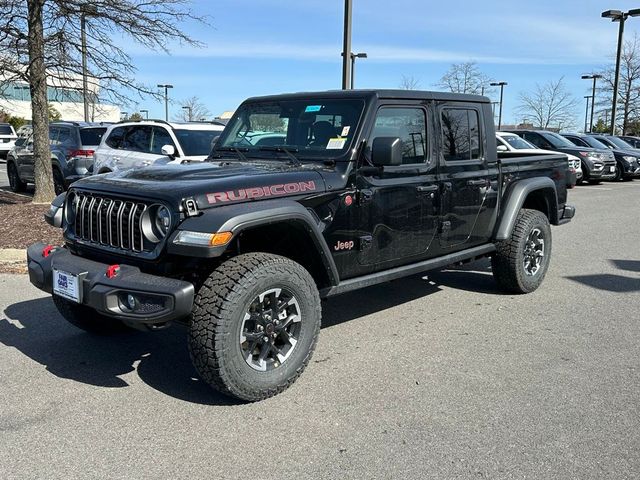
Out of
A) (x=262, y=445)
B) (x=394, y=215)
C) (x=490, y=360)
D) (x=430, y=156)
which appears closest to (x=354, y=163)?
(x=394, y=215)

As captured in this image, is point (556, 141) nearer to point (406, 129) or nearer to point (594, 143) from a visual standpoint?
point (594, 143)

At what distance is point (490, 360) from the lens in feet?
14.5

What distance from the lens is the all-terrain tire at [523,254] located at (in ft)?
19.4

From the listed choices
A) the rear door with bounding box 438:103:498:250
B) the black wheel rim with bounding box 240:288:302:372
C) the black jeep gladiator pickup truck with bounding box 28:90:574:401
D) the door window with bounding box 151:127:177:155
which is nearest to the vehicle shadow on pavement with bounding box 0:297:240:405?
the black jeep gladiator pickup truck with bounding box 28:90:574:401

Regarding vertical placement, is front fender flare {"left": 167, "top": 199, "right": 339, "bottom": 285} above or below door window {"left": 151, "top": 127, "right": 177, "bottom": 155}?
below

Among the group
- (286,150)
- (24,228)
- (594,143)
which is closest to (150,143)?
(24,228)

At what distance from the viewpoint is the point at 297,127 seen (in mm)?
4773

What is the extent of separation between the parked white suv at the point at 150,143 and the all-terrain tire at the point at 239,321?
19.3ft

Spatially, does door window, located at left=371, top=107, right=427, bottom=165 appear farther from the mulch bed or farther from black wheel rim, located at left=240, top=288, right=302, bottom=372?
the mulch bed

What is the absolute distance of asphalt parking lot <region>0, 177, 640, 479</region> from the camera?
3055 mm

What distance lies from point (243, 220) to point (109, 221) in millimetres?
937

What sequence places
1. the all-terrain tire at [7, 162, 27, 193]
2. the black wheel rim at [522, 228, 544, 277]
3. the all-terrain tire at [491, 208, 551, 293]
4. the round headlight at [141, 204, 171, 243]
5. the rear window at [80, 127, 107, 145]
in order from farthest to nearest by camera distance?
the all-terrain tire at [7, 162, 27, 193] < the rear window at [80, 127, 107, 145] < the black wheel rim at [522, 228, 544, 277] < the all-terrain tire at [491, 208, 551, 293] < the round headlight at [141, 204, 171, 243]

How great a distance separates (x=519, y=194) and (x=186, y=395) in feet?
11.9

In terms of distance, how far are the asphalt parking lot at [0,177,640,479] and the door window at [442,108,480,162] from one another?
1411 mm
